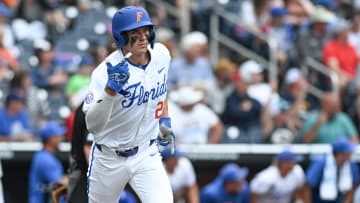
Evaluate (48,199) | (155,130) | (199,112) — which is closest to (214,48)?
(199,112)

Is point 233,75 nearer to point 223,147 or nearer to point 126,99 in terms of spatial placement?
point 223,147

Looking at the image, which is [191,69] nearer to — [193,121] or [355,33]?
[193,121]

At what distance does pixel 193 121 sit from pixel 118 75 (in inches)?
229

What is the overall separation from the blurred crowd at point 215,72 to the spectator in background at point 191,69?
0.01 meters

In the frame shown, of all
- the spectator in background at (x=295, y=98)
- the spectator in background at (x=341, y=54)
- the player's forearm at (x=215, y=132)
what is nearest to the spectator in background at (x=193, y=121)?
the player's forearm at (x=215, y=132)

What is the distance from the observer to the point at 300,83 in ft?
46.7

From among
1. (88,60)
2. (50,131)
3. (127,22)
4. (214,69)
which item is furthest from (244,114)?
(127,22)

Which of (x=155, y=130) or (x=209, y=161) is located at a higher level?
(x=155, y=130)

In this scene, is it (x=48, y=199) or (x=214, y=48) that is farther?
(x=214, y=48)

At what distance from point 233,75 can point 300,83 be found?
80cm

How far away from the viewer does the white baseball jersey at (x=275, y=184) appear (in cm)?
1260

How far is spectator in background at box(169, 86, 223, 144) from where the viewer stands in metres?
13.1

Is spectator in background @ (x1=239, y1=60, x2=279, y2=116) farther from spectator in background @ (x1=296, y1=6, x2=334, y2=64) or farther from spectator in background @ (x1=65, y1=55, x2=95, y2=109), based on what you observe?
spectator in background @ (x1=65, y1=55, x2=95, y2=109)

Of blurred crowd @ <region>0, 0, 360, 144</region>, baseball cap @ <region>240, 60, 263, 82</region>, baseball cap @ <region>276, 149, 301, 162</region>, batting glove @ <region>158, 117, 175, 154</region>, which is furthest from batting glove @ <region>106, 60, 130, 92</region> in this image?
baseball cap @ <region>240, 60, 263, 82</region>
